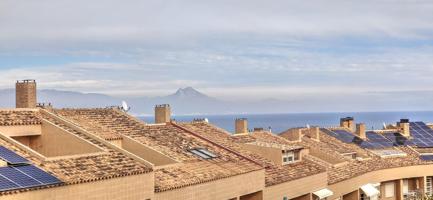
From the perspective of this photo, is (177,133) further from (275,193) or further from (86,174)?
(86,174)

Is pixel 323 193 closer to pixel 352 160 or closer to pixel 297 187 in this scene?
pixel 297 187

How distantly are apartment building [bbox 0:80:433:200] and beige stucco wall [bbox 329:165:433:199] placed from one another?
0.09 m

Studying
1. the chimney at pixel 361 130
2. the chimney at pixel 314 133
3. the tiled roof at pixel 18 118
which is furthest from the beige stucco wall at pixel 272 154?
the chimney at pixel 361 130

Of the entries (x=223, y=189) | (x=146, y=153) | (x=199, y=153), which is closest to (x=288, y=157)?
(x=199, y=153)

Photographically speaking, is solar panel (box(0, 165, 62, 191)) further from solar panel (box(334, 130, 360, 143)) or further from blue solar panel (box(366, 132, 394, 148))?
blue solar panel (box(366, 132, 394, 148))

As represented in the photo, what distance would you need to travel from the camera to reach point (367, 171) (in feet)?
190

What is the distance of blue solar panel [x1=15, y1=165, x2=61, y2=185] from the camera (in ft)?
80.8

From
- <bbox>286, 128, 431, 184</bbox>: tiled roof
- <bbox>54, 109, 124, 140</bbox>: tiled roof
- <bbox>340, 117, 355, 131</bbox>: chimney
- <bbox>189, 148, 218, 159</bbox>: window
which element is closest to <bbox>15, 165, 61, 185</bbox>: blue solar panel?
<bbox>54, 109, 124, 140</bbox>: tiled roof

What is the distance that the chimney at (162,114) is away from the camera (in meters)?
47.0

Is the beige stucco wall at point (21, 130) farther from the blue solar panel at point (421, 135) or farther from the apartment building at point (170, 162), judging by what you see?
A: the blue solar panel at point (421, 135)

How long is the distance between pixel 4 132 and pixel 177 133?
51.4 ft

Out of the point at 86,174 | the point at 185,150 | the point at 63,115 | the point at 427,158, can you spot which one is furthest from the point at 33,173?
the point at 427,158

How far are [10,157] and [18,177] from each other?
189cm

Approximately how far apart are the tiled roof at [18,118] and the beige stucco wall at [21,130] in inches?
7.1
